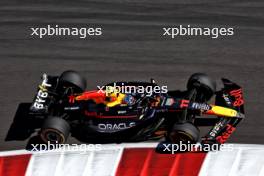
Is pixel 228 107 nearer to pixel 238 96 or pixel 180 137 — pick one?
pixel 238 96

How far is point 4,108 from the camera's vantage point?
13219mm

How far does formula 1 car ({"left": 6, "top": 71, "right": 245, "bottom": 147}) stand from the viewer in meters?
11.6

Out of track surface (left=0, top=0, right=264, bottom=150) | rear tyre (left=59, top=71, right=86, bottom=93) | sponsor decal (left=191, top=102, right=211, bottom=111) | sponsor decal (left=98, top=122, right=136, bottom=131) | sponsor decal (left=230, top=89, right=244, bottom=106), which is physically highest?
track surface (left=0, top=0, right=264, bottom=150)

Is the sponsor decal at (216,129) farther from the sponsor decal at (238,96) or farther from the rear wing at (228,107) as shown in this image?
the sponsor decal at (238,96)

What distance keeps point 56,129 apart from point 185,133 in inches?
96.3

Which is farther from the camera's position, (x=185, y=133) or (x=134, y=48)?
(x=134, y=48)

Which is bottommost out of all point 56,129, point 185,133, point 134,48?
point 185,133

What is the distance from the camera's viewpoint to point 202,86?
12.6m

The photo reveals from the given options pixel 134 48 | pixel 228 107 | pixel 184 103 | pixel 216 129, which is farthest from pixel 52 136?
pixel 134 48

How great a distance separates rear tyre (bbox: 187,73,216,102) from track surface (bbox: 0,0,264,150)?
0.95 metres

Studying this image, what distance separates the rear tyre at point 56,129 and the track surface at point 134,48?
3.61 feet

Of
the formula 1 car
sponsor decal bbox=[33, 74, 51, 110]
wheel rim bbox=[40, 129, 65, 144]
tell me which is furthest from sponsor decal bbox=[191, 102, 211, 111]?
sponsor decal bbox=[33, 74, 51, 110]

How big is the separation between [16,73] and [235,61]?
540 centimetres

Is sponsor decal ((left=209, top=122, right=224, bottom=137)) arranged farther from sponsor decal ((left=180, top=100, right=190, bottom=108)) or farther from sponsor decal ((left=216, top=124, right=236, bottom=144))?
sponsor decal ((left=180, top=100, right=190, bottom=108))
